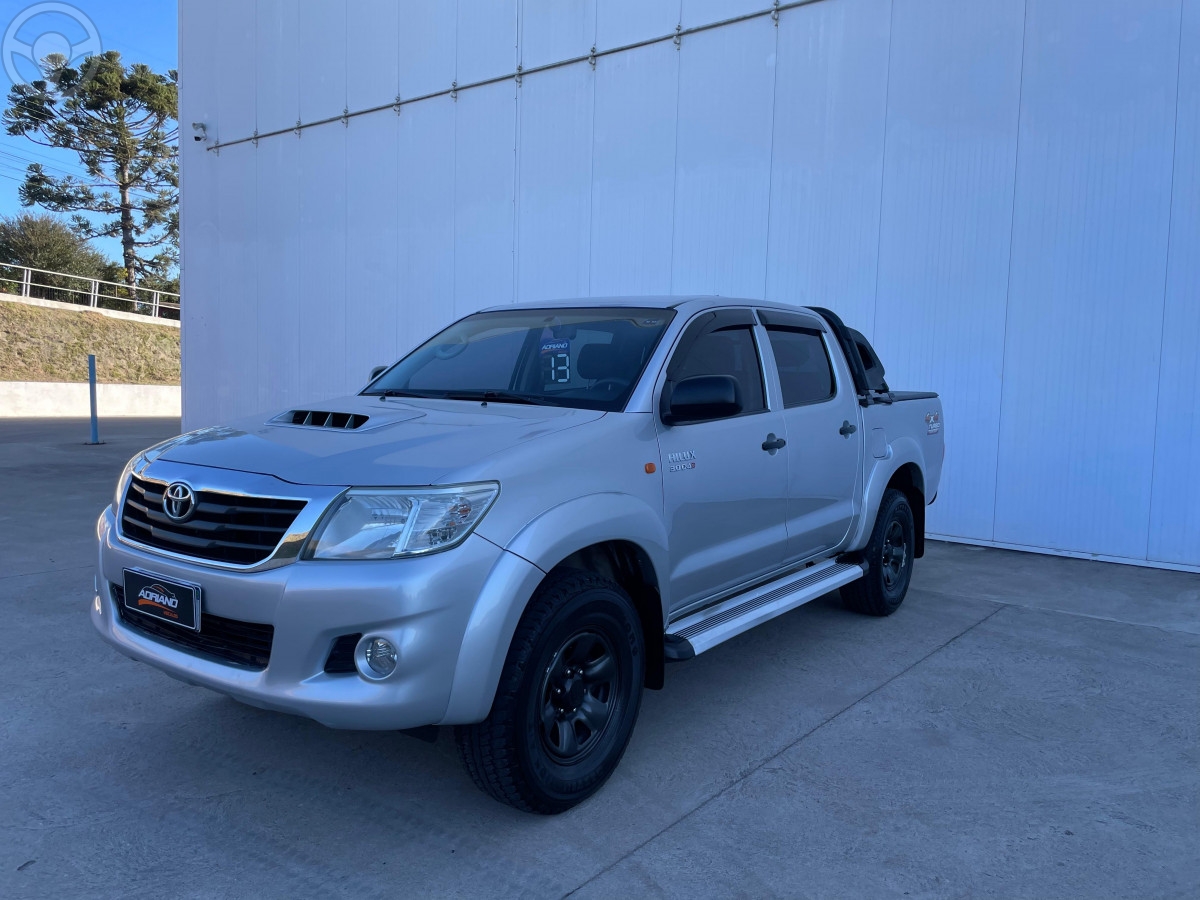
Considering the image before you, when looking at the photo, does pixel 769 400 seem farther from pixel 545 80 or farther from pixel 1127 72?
pixel 545 80

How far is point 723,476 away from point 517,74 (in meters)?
8.24

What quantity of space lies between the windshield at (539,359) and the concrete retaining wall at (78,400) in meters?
22.7

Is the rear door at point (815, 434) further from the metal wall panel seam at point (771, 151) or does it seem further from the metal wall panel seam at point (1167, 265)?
the metal wall panel seam at point (771, 151)

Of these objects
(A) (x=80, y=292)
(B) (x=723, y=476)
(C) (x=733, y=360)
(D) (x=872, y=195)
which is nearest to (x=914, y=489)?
(C) (x=733, y=360)

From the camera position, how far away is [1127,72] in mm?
6973

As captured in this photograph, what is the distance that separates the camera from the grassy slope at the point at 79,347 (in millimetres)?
29531

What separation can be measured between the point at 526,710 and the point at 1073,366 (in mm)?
6226

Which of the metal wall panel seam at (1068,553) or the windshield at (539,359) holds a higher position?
the windshield at (539,359)

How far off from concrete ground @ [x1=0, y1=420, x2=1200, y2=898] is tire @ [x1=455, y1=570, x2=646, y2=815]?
0.57 ft

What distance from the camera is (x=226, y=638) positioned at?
290 cm

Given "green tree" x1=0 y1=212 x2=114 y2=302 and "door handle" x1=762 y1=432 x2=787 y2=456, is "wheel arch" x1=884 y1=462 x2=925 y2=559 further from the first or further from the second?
"green tree" x1=0 y1=212 x2=114 y2=302

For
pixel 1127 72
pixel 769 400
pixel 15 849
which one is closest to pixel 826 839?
pixel 769 400

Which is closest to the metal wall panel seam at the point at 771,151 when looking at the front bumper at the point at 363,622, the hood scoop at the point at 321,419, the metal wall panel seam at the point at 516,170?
the metal wall panel seam at the point at 516,170

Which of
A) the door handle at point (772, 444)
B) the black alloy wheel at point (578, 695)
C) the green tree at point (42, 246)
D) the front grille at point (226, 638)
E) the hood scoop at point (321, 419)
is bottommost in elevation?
the black alloy wheel at point (578, 695)
